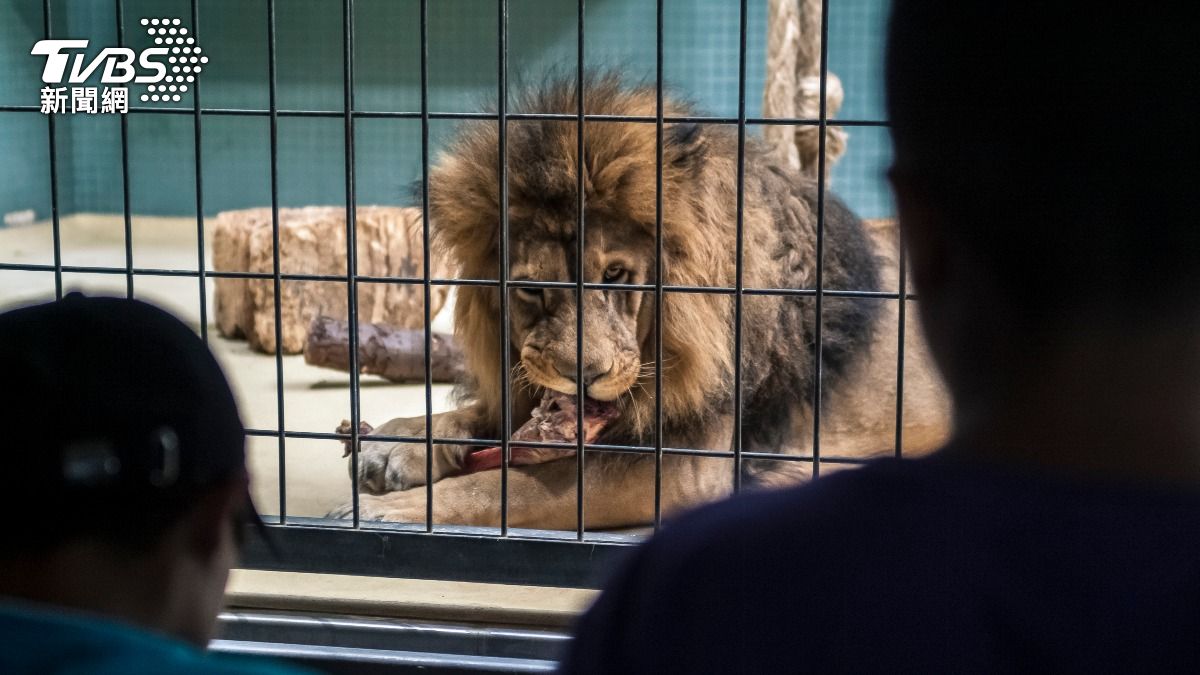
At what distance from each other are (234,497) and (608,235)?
2.71 metres

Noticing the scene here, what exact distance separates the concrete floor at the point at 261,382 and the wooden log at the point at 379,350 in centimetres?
12

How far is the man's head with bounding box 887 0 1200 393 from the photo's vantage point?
727mm

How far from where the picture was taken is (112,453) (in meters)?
1.05

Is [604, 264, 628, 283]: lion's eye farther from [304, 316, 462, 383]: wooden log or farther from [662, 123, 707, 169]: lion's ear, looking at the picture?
[304, 316, 462, 383]: wooden log

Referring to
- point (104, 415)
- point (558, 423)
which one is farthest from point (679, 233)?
point (104, 415)

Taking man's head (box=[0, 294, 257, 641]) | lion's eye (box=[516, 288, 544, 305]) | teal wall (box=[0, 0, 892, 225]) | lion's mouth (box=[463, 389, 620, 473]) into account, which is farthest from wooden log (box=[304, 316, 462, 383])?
teal wall (box=[0, 0, 892, 225])

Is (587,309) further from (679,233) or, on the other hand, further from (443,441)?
(443,441)

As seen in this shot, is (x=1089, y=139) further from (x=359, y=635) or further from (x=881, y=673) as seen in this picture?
(x=359, y=635)

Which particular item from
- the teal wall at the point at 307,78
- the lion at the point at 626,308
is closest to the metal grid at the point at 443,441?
the lion at the point at 626,308

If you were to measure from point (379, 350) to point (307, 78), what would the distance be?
5844 millimetres

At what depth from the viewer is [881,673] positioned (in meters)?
0.73

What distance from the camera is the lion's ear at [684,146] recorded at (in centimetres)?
377

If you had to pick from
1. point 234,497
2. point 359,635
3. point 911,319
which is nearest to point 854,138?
point 911,319

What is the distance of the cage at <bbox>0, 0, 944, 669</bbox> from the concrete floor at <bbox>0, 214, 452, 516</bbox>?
0.02m
